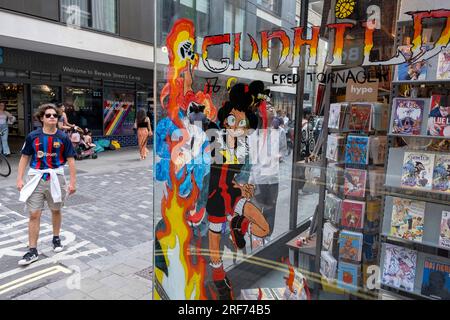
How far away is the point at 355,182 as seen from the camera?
2848 millimetres

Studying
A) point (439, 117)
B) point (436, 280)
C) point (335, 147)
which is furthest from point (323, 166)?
point (436, 280)

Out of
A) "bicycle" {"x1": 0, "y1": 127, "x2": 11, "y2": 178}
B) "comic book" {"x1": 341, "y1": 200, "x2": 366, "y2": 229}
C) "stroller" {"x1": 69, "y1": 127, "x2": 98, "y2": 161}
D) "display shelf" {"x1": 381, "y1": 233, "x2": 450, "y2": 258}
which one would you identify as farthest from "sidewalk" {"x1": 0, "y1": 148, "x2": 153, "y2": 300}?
"stroller" {"x1": 69, "y1": 127, "x2": 98, "y2": 161}

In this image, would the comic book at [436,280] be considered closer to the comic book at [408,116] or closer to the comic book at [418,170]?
the comic book at [418,170]

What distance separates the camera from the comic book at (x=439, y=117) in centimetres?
234

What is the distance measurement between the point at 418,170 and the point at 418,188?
0.12m

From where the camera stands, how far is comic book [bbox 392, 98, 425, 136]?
2.46m

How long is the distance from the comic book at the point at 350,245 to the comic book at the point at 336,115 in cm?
85

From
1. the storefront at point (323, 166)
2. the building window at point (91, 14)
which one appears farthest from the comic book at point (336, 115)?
the building window at point (91, 14)

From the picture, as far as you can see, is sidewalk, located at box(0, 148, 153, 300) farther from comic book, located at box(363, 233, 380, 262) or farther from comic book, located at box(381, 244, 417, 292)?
comic book, located at box(381, 244, 417, 292)

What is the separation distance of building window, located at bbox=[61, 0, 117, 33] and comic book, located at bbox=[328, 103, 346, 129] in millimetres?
10044

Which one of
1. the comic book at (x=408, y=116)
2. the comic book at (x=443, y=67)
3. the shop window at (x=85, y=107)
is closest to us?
the comic book at (x=443, y=67)

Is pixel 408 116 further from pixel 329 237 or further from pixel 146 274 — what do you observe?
pixel 146 274

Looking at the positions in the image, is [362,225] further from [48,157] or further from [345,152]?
[48,157]
